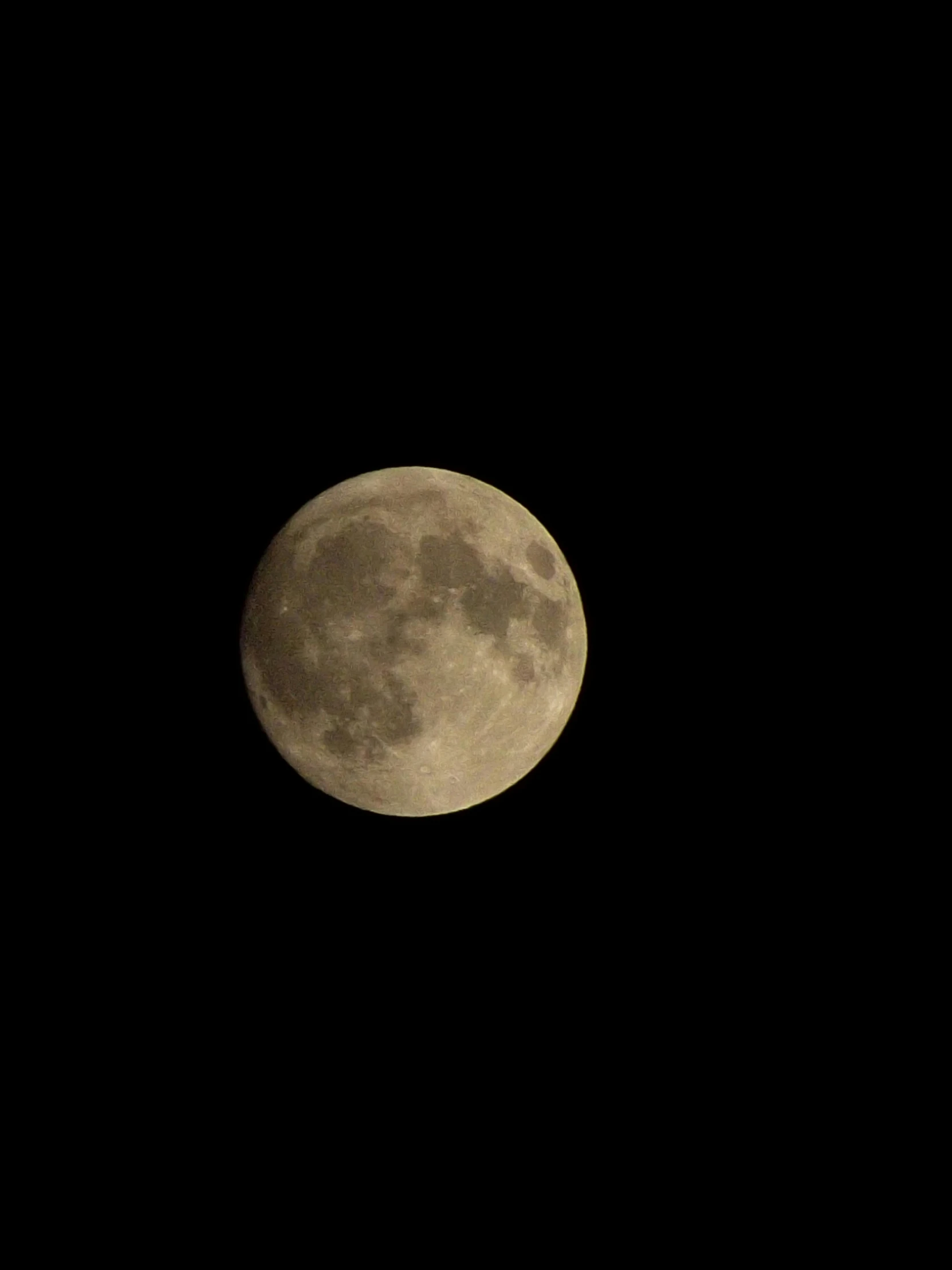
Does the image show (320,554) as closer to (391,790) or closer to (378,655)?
(378,655)

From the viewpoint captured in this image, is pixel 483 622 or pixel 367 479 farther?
pixel 367 479

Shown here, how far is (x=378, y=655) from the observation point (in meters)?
4.04

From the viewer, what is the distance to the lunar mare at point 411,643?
13.3ft

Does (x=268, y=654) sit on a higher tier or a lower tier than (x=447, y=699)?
higher

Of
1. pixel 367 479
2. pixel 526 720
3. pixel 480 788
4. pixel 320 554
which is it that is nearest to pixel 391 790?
pixel 480 788

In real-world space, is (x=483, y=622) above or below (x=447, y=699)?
above

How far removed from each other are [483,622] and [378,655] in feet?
1.64

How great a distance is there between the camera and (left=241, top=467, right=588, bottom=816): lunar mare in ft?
13.3

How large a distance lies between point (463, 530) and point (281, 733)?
53.5 inches

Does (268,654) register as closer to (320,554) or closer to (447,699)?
(320,554)

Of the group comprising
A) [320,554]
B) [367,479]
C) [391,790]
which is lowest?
[391,790]

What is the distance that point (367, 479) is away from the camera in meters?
4.59

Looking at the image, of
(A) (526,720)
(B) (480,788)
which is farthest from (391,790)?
(A) (526,720)

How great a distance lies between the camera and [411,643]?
4.02 meters
